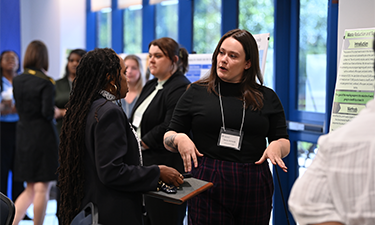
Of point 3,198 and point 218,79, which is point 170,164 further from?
point 3,198

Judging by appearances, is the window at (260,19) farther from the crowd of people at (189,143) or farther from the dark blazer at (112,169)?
the dark blazer at (112,169)

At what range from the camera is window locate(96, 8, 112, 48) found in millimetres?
5648

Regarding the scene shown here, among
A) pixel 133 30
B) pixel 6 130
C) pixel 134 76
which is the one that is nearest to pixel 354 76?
pixel 134 76

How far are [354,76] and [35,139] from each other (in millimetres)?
2571

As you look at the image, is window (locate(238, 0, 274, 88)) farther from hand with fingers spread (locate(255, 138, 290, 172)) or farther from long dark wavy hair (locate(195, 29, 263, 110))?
hand with fingers spread (locate(255, 138, 290, 172))

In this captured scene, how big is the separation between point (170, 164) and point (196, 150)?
87 centimetres

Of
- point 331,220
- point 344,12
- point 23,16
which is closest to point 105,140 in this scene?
point 331,220

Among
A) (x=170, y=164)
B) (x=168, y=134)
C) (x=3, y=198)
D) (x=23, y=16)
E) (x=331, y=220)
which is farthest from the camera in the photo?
(x=23, y=16)

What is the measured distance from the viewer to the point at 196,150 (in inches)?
64.4

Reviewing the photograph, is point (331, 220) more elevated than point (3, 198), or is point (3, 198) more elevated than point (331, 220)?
point (331, 220)

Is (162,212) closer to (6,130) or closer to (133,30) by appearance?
(6,130)

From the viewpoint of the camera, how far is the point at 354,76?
6.87ft

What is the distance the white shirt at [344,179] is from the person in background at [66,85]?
10.6ft

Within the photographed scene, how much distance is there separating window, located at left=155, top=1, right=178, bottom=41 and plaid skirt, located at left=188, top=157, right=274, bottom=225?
126 inches
